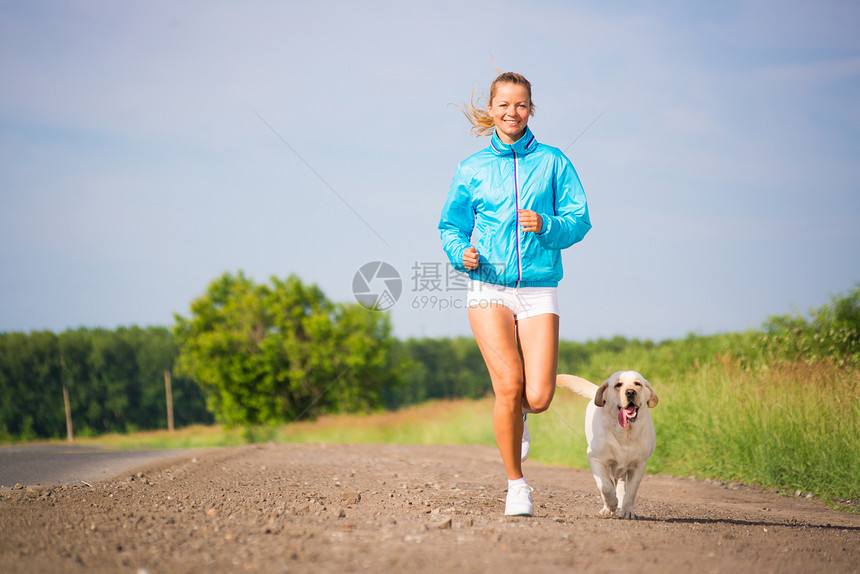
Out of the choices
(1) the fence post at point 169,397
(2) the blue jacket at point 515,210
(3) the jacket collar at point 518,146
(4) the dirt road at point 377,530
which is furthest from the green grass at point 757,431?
(1) the fence post at point 169,397

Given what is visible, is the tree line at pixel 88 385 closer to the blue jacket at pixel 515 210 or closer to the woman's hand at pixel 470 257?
the blue jacket at pixel 515 210

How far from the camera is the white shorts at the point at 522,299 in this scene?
16.1ft

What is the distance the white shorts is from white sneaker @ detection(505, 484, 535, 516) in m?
1.18

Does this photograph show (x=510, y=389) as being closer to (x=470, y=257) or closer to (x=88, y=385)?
(x=470, y=257)

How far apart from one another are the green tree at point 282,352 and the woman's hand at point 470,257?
2896cm

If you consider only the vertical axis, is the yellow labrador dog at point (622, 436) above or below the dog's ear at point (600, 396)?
below

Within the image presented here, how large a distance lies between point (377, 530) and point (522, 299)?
1832mm

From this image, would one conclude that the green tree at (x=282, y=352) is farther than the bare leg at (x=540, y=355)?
Yes

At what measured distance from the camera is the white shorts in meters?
4.92

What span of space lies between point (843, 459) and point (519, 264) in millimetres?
5667

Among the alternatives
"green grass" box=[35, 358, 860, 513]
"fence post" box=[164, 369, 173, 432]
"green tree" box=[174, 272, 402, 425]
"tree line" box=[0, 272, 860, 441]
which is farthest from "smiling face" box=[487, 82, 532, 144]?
"fence post" box=[164, 369, 173, 432]

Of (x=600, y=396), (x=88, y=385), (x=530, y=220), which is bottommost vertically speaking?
(x=88, y=385)

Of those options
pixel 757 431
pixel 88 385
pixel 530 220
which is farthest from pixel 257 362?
pixel 530 220

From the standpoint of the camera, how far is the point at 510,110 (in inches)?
198
